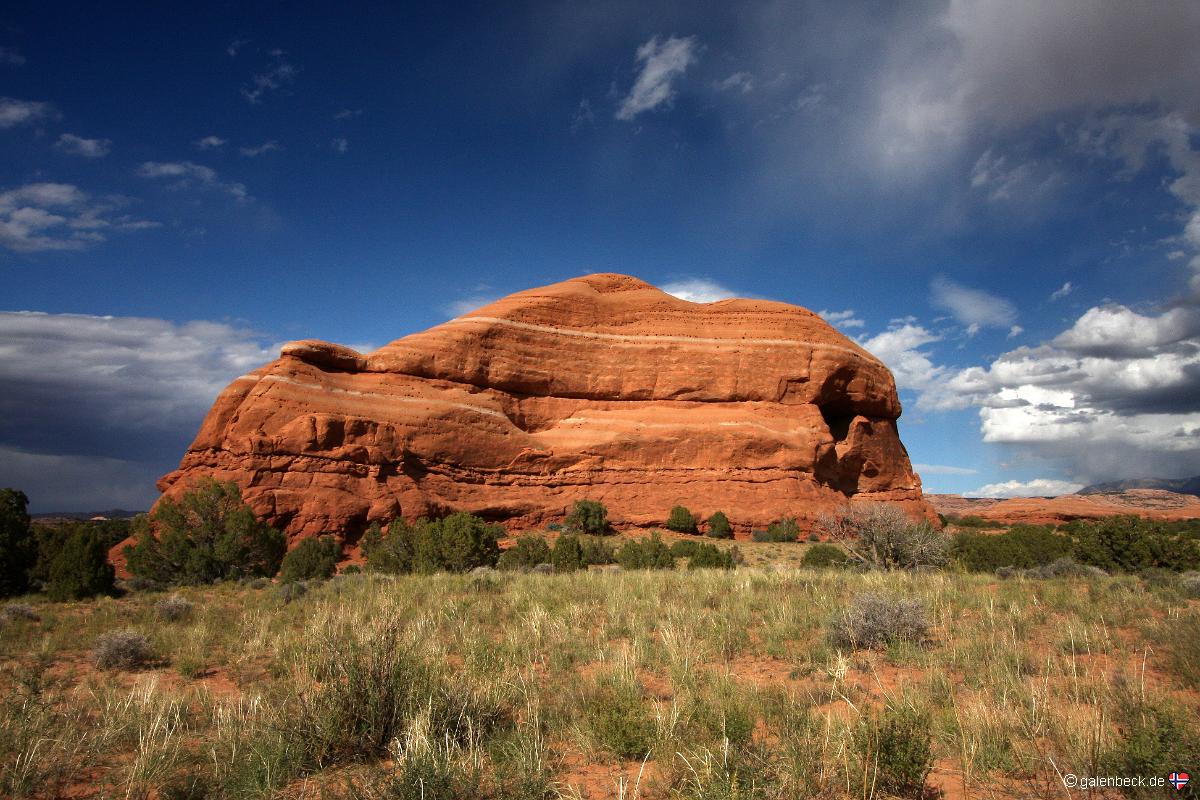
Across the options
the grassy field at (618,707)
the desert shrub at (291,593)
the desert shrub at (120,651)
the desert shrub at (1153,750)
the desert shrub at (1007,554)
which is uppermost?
the desert shrub at (1153,750)

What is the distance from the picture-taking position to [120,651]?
22.1 feet

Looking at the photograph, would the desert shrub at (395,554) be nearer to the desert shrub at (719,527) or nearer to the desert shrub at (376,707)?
the desert shrub at (376,707)

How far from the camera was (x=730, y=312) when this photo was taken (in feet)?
135

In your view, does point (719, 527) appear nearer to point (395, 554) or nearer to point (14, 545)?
point (395, 554)

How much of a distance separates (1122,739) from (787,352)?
3690cm

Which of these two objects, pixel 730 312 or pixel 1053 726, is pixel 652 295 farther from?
pixel 1053 726

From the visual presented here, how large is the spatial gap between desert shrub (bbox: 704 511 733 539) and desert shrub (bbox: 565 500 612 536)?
5.85 meters

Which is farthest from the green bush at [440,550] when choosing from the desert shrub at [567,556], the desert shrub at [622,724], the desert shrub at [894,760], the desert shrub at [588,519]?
the desert shrub at [894,760]

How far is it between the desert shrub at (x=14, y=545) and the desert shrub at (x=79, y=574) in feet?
8.17

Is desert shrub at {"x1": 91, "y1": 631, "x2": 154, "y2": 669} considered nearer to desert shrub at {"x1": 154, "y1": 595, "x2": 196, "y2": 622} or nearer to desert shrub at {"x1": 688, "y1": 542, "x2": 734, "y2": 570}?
desert shrub at {"x1": 154, "y1": 595, "x2": 196, "y2": 622}

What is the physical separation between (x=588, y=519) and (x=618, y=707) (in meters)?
28.3

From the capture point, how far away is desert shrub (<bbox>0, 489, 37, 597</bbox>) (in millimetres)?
15867

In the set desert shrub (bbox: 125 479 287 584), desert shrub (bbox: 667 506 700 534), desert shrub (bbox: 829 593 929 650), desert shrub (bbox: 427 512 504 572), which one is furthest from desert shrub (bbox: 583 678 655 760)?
desert shrub (bbox: 667 506 700 534)

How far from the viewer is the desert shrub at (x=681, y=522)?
3259cm
